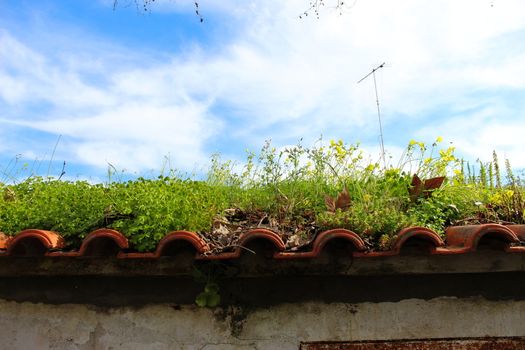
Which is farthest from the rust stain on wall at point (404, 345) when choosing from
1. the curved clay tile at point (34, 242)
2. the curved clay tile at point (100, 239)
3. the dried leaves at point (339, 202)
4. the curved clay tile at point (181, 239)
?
the curved clay tile at point (34, 242)

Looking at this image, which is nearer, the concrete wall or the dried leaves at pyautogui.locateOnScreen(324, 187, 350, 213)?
the concrete wall

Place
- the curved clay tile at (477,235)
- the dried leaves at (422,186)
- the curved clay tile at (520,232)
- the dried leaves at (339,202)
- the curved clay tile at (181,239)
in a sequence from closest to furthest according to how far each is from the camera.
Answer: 1. the curved clay tile at (477,235)
2. the curved clay tile at (181,239)
3. the curved clay tile at (520,232)
4. the dried leaves at (339,202)
5. the dried leaves at (422,186)

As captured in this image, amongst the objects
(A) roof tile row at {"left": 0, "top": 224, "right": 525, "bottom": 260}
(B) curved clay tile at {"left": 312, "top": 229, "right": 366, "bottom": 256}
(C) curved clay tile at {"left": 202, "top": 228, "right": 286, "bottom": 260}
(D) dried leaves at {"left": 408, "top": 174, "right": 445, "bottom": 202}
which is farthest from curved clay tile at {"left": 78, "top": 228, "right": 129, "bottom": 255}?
(D) dried leaves at {"left": 408, "top": 174, "right": 445, "bottom": 202}

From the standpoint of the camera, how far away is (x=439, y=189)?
5484 mm

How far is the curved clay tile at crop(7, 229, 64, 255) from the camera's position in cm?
398

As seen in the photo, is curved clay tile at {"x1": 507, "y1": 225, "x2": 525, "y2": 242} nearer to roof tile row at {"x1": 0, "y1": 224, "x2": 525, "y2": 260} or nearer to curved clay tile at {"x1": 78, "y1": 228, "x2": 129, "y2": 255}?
roof tile row at {"x1": 0, "y1": 224, "x2": 525, "y2": 260}

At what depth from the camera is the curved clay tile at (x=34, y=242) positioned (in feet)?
13.0

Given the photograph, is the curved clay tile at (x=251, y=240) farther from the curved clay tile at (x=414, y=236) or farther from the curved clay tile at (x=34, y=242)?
the curved clay tile at (x=34, y=242)

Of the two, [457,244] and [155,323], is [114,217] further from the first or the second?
[457,244]

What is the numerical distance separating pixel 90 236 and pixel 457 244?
107 inches

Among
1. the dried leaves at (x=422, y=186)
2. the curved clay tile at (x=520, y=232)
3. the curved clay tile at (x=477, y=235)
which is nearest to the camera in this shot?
the curved clay tile at (x=477, y=235)

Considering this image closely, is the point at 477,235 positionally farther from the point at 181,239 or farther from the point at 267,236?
the point at 181,239

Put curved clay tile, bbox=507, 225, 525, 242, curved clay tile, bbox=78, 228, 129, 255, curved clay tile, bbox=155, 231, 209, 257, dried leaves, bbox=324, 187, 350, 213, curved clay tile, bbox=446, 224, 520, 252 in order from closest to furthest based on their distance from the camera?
curved clay tile, bbox=446, 224, 520, 252, curved clay tile, bbox=155, 231, 209, 257, curved clay tile, bbox=78, 228, 129, 255, curved clay tile, bbox=507, 225, 525, 242, dried leaves, bbox=324, 187, 350, 213

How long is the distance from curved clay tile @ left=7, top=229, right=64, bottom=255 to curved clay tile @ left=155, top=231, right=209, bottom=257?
900 mm
